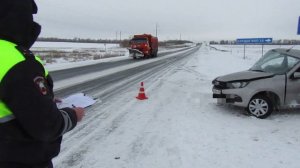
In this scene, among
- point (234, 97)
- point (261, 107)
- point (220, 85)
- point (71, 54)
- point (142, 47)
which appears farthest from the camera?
point (71, 54)

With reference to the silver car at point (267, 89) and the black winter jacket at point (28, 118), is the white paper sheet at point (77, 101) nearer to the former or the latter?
the black winter jacket at point (28, 118)

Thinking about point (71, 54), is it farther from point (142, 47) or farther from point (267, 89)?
point (267, 89)

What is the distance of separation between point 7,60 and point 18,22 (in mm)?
227

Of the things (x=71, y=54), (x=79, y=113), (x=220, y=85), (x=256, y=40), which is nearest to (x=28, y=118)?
(x=79, y=113)

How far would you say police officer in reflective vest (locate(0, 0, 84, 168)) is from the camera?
1781 mm

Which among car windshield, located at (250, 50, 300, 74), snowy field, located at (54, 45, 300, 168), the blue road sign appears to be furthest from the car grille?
the blue road sign

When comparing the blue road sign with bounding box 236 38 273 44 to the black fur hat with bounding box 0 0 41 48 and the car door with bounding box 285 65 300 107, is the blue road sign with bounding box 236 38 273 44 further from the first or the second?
the black fur hat with bounding box 0 0 41 48

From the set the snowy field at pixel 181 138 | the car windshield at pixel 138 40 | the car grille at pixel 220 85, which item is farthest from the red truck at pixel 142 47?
the car grille at pixel 220 85

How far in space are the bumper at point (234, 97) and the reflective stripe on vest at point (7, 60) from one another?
691 centimetres

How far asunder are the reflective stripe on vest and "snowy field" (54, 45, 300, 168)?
3.12m

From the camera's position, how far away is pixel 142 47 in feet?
123

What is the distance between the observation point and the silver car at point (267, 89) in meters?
8.00

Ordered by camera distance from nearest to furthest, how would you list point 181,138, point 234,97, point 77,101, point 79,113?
point 79,113
point 77,101
point 181,138
point 234,97

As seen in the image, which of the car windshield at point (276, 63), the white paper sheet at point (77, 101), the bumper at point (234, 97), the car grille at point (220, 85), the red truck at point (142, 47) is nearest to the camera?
the white paper sheet at point (77, 101)
